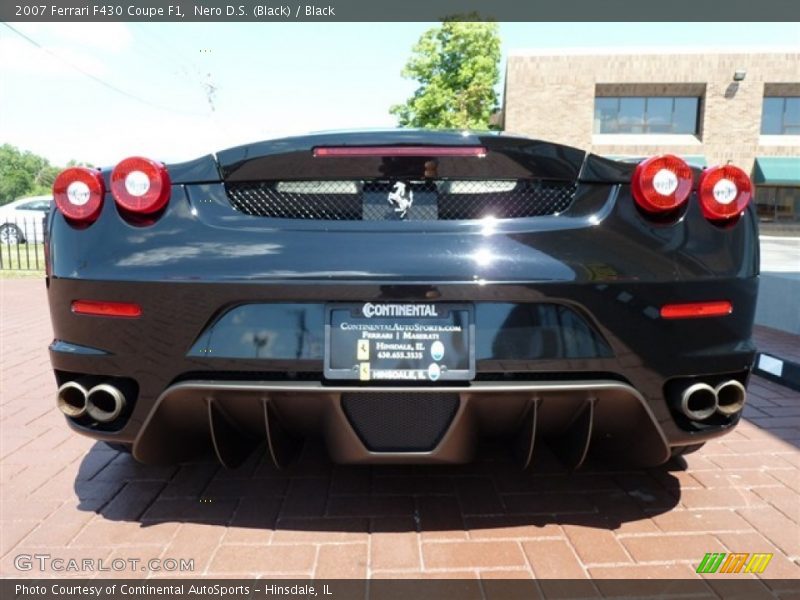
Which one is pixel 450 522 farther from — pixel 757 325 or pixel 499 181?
pixel 757 325

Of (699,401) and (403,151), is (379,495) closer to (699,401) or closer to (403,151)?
(699,401)

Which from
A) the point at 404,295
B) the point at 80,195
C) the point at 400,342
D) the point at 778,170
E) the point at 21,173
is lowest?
the point at 400,342

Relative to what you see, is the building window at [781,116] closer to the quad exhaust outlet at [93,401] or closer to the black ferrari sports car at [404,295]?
the black ferrari sports car at [404,295]

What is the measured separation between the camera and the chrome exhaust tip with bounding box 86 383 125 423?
5.78 feet

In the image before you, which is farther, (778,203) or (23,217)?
(778,203)

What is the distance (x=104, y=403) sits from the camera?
179 centimetres

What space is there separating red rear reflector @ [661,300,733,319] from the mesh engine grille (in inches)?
17.6

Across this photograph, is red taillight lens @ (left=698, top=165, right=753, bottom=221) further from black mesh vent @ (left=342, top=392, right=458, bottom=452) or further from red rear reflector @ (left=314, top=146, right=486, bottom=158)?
black mesh vent @ (left=342, top=392, right=458, bottom=452)

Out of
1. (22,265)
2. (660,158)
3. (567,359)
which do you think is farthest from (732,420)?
(22,265)

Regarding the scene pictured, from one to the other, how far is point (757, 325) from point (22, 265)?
44.4 ft

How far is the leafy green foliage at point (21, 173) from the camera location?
2660 inches

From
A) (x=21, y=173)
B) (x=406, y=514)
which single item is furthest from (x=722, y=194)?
(x=21, y=173)

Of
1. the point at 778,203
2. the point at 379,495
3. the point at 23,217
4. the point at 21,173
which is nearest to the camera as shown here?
the point at 379,495

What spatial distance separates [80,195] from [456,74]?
28316mm
